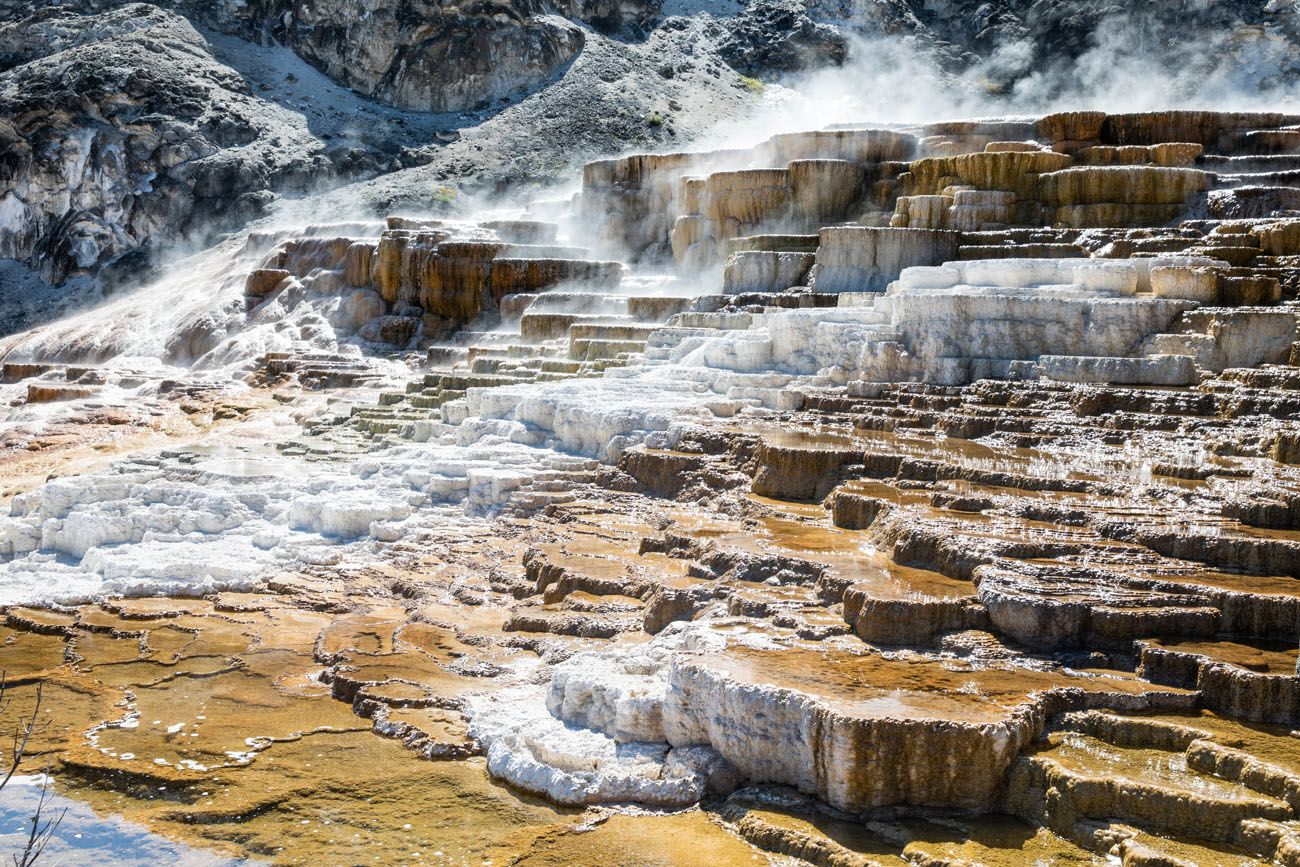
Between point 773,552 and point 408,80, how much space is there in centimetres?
2306

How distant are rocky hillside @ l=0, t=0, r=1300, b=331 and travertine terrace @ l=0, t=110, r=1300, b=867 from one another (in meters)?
8.94

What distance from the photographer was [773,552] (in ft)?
22.9

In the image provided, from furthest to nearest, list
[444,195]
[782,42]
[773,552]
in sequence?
[782,42] < [444,195] < [773,552]

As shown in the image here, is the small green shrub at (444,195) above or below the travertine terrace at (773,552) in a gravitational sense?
above

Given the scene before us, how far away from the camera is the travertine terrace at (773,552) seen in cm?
486

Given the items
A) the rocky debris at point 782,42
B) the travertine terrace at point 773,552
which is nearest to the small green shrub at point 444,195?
the travertine terrace at point 773,552

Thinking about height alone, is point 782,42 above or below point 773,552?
above

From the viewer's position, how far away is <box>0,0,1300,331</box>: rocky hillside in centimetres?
2414

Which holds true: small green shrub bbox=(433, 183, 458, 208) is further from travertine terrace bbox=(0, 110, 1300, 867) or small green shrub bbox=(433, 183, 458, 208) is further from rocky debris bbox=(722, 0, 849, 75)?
rocky debris bbox=(722, 0, 849, 75)

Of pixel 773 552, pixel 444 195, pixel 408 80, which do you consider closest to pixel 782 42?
pixel 408 80

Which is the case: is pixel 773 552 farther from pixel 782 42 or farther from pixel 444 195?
pixel 782 42

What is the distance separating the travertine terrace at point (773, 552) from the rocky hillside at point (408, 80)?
8936 mm

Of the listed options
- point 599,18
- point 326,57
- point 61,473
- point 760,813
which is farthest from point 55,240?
point 760,813

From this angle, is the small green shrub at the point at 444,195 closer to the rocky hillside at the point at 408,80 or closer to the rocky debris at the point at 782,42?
the rocky hillside at the point at 408,80
